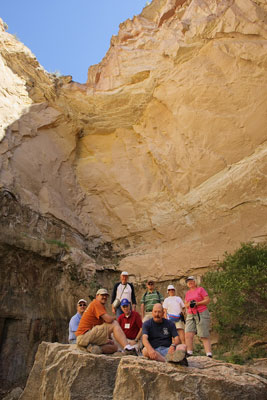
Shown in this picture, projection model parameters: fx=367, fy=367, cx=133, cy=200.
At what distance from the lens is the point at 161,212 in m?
14.6

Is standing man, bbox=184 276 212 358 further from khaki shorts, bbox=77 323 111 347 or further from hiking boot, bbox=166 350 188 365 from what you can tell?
hiking boot, bbox=166 350 188 365

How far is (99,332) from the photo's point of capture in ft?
16.8

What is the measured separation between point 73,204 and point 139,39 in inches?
318

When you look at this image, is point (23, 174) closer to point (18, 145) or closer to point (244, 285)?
point (18, 145)

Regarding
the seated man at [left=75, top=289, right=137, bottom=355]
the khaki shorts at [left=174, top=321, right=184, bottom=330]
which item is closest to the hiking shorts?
the seated man at [left=75, top=289, right=137, bottom=355]

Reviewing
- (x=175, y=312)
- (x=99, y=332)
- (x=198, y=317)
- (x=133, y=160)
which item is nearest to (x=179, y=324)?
(x=175, y=312)

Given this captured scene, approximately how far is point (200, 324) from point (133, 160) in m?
10.7

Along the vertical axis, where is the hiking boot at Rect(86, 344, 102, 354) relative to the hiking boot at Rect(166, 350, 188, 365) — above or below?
above

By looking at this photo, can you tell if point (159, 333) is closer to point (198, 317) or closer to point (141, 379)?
point (141, 379)

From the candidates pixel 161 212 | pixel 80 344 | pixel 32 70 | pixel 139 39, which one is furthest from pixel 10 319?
pixel 139 39

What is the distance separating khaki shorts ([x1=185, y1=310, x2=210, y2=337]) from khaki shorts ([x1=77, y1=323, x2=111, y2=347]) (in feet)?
6.46

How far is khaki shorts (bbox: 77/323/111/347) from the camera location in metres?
5.10

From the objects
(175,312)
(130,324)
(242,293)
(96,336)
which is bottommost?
(96,336)

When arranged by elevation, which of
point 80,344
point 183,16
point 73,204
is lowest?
point 80,344
